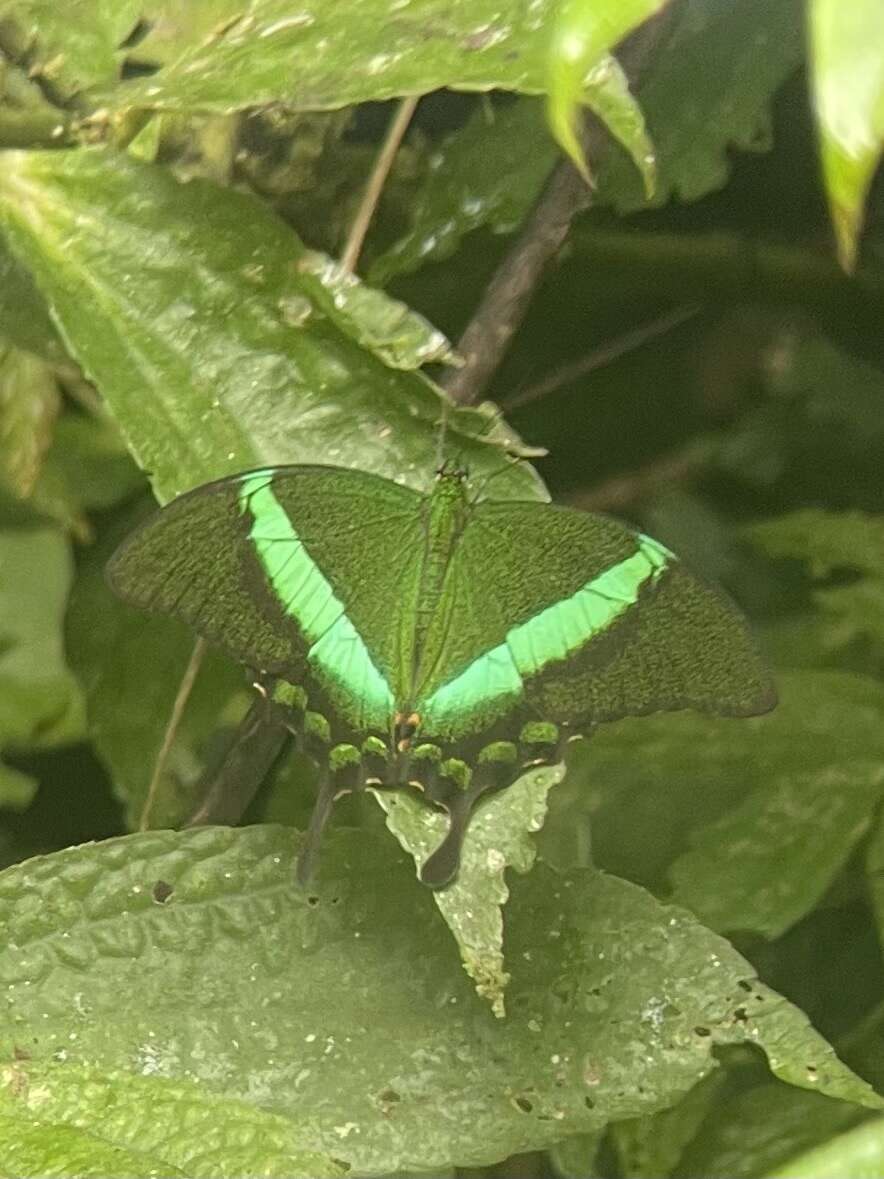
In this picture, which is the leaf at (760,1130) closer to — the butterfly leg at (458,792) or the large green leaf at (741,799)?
the large green leaf at (741,799)

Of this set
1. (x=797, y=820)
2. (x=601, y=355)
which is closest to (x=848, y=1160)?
(x=797, y=820)

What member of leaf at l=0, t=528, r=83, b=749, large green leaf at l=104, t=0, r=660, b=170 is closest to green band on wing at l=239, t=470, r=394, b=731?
large green leaf at l=104, t=0, r=660, b=170

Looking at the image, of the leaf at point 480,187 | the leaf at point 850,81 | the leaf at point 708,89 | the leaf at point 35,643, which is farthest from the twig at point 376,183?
the leaf at point 850,81

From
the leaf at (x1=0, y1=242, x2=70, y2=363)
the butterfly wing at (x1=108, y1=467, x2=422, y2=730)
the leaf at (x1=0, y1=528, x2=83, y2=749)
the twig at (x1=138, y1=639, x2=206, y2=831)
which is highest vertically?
the leaf at (x1=0, y1=242, x2=70, y2=363)

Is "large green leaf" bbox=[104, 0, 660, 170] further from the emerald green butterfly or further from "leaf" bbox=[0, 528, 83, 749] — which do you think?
"leaf" bbox=[0, 528, 83, 749]

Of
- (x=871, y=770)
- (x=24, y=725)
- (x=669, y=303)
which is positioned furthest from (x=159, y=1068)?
(x=669, y=303)

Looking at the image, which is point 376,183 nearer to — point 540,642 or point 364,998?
point 540,642

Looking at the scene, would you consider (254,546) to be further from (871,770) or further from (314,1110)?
(871,770)
